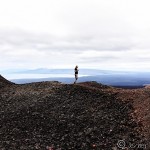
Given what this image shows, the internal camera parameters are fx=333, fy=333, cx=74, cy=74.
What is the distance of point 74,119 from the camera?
33.6m

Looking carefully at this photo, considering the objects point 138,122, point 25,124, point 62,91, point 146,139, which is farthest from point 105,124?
point 62,91

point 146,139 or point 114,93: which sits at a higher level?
point 114,93

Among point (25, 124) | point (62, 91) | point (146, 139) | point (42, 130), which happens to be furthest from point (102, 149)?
point (62, 91)

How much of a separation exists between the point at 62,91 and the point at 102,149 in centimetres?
1817

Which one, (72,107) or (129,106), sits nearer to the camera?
(129,106)

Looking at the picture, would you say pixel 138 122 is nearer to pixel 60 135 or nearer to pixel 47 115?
pixel 60 135

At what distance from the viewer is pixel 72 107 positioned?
3712 centimetres

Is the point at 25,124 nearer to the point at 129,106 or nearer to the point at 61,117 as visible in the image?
the point at 61,117

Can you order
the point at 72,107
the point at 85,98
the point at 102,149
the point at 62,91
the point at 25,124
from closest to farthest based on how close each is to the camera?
the point at 102,149, the point at 25,124, the point at 72,107, the point at 85,98, the point at 62,91

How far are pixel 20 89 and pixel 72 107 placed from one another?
13.4 metres

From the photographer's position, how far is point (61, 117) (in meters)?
34.6

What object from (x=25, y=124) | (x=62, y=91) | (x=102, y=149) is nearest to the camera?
(x=102, y=149)

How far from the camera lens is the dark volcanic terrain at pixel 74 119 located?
92.1ft

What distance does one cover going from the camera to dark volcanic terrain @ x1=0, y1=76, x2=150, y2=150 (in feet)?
92.1
